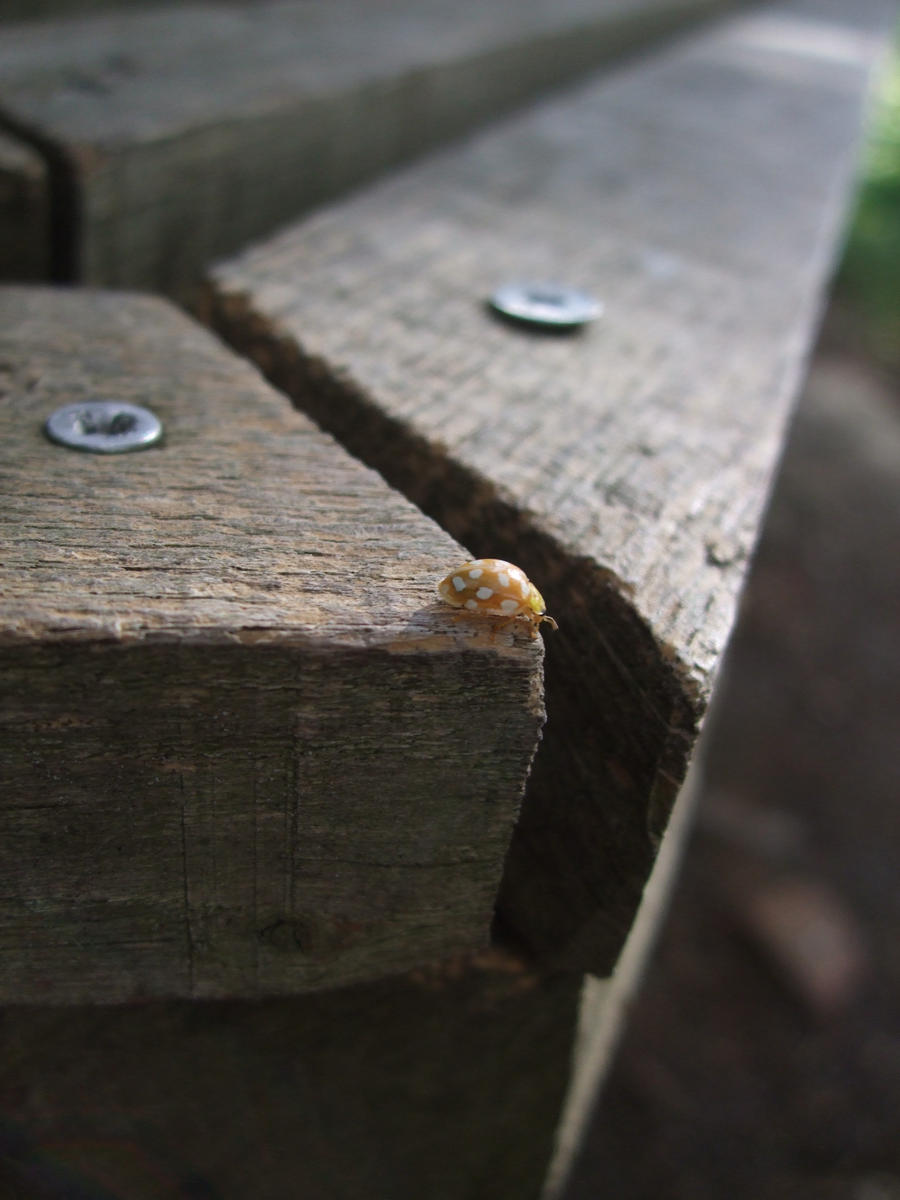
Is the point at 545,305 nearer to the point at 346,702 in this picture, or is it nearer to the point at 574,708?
the point at 574,708

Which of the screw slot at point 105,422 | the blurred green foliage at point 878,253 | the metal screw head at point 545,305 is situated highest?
the metal screw head at point 545,305

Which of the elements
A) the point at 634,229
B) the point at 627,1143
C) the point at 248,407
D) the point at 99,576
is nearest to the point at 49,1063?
the point at 99,576

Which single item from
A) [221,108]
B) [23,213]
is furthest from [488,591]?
[221,108]

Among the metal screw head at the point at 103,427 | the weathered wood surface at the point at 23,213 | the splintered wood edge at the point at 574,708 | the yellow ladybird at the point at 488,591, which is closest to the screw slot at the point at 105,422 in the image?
the metal screw head at the point at 103,427

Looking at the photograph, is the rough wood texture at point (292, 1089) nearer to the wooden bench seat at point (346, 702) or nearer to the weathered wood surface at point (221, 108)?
the wooden bench seat at point (346, 702)

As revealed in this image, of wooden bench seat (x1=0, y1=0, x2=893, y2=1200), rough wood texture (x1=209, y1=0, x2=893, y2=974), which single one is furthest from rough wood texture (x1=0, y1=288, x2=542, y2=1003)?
rough wood texture (x1=209, y1=0, x2=893, y2=974)

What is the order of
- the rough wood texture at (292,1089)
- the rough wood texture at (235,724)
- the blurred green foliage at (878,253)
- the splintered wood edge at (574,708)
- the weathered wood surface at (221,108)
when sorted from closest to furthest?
the rough wood texture at (235,724) → the splintered wood edge at (574,708) → the rough wood texture at (292,1089) → the weathered wood surface at (221,108) → the blurred green foliage at (878,253)
